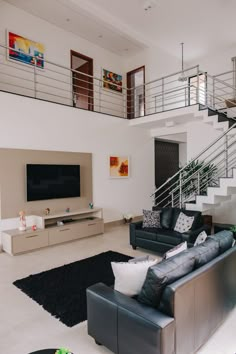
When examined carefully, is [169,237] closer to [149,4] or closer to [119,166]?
[119,166]

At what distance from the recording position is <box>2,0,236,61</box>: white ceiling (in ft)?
20.3

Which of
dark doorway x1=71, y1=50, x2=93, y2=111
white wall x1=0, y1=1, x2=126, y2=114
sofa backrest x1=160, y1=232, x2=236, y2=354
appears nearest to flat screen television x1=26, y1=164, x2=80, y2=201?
white wall x1=0, y1=1, x2=126, y2=114

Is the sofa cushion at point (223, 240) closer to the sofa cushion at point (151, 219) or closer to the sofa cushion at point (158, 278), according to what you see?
the sofa cushion at point (158, 278)

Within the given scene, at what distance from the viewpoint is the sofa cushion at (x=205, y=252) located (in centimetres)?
234

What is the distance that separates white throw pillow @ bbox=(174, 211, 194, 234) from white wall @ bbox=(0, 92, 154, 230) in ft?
8.66

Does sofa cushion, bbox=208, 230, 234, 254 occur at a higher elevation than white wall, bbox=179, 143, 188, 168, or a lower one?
lower

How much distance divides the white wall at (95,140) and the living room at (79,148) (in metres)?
0.02

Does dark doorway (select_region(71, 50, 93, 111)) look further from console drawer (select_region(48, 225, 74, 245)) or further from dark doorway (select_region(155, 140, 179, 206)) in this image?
console drawer (select_region(48, 225, 74, 245))

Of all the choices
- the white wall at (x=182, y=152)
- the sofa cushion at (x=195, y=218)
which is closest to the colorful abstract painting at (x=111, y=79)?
the white wall at (x=182, y=152)

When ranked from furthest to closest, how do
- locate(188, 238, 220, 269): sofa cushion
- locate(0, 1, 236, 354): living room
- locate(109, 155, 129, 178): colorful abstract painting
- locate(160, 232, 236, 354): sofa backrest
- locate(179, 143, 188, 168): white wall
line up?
locate(179, 143, 188, 168): white wall → locate(109, 155, 129, 178): colorful abstract painting → locate(0, 1, 236, 354): living room → locate(188, 238, 220, 269): sofa cushion → locate(160, 232, 236, 354): sofa backrest

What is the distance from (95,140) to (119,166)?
1.17 m

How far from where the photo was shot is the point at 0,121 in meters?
5.04

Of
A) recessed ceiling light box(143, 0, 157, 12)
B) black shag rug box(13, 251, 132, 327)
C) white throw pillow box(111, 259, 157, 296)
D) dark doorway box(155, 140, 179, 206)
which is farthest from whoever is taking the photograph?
dark doorway box(155, 140, 179, 206)

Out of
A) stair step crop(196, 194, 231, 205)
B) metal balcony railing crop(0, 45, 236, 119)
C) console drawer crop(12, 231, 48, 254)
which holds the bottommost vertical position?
console drawer crop(12, 231, 48, 254)
